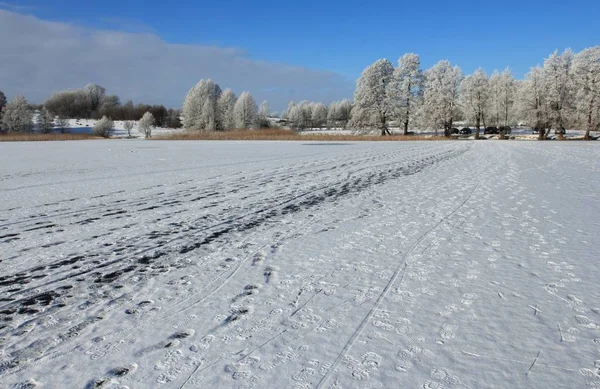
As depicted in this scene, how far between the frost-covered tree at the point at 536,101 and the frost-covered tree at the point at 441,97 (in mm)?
8809

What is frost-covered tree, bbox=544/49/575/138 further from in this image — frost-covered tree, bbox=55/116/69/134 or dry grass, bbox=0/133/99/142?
frost-covered tree, bbox=55/116/69/134

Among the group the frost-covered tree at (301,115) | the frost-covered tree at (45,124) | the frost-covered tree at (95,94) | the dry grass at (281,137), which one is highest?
the frost-covered tree at (95,94)

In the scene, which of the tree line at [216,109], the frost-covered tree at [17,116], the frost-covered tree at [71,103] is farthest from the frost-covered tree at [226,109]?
the frost-covered tree at [71,103]

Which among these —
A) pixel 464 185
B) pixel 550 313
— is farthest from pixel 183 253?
pixel 464 185

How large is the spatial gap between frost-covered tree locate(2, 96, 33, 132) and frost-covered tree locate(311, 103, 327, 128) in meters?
80.3

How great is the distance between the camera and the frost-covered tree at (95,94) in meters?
137

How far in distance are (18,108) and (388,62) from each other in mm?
79656

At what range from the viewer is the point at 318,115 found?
142m

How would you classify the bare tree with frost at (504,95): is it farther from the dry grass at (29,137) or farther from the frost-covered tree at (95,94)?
the frost-covered tree at (95,94)

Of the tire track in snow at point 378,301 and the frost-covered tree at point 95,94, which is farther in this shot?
the frost-covered tree at point 95,94

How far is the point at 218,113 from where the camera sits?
8044 cm

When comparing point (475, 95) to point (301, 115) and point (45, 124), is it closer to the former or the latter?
point (301, 115)

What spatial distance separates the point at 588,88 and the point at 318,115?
101 meters

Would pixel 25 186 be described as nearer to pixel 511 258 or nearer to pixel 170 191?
pixel 170 191
